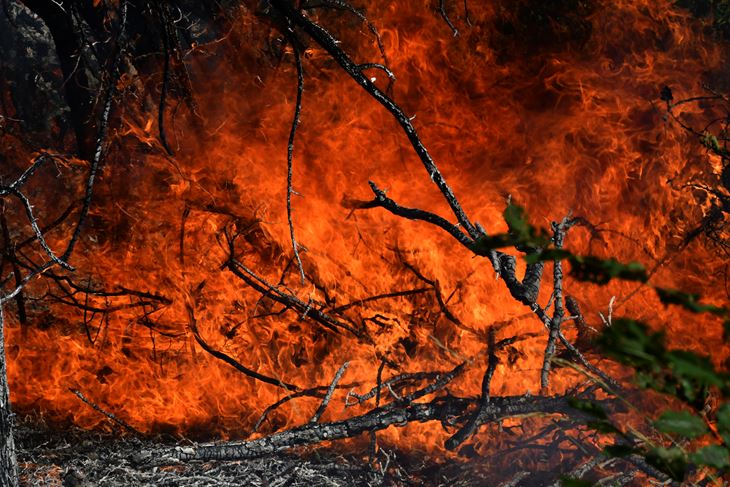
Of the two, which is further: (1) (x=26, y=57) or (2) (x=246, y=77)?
(1) (x=26, y=57)

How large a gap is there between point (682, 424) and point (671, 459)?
7 cm

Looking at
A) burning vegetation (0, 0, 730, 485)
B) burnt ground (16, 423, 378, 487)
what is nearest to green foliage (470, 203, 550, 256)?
burnt ground (16, 423, 378, 487)

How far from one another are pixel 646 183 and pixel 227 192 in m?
3.34

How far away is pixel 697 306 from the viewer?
87 centimetres

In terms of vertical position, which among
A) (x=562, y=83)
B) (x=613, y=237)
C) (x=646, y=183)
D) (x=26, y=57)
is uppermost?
(x=26, y=57)

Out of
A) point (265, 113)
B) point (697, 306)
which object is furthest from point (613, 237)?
point (697, 306)

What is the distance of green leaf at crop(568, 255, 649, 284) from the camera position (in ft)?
2.89

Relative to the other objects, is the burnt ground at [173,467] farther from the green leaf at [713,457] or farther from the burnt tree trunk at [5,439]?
the green leaf at [713,457]

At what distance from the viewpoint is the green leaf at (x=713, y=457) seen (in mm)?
926

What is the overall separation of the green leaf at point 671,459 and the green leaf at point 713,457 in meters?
0.05

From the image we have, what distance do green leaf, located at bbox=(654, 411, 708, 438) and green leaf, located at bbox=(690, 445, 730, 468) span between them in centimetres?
3

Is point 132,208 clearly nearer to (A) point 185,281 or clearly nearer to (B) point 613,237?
(A) point 185,281

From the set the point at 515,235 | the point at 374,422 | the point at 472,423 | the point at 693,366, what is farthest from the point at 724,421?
the point at 374,422

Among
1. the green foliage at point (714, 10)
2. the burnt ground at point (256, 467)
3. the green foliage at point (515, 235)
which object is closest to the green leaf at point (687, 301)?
the green foliage at point (515, 235)
